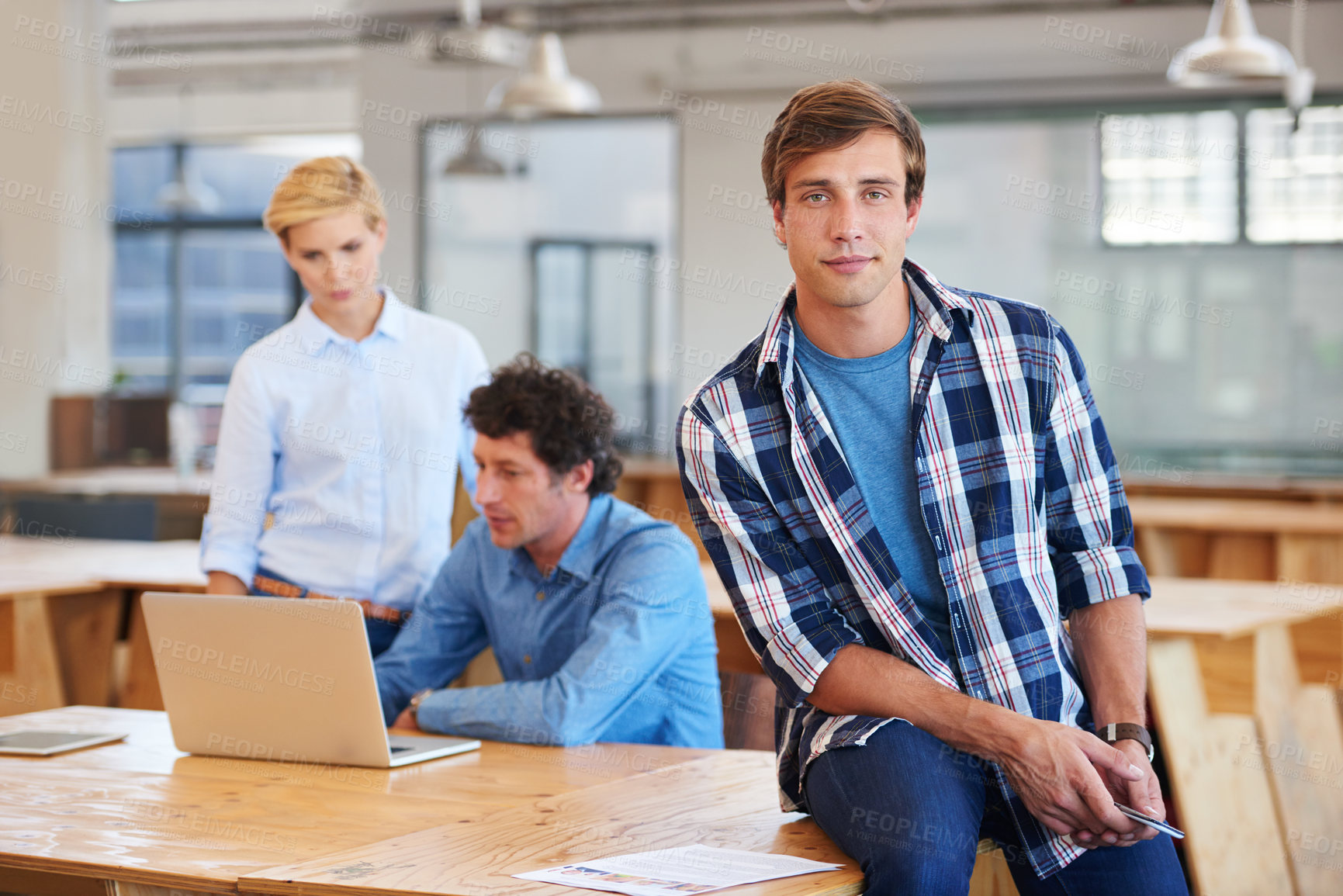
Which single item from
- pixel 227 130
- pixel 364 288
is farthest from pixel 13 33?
pixel 364 288

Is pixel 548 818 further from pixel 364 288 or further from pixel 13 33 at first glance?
pixel 13 33

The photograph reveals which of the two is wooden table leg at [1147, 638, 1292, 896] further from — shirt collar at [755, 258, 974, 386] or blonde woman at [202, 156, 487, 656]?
blonde woman at [202, 156, 487, 656]

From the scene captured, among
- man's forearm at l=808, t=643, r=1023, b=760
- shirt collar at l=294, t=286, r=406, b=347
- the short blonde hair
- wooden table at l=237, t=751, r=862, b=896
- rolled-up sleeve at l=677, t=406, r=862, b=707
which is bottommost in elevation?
wooden table at l=237, t=751, r=862, b=896

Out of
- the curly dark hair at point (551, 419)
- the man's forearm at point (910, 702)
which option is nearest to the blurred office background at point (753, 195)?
the curly dark hair at point (551, 419)

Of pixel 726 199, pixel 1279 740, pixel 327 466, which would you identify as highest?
pixel 726 199

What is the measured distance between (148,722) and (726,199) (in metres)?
6.40

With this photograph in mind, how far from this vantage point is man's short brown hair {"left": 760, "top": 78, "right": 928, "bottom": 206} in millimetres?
1662

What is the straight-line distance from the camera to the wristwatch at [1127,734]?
1610mm

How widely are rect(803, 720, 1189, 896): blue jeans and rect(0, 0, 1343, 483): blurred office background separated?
4.68 meters

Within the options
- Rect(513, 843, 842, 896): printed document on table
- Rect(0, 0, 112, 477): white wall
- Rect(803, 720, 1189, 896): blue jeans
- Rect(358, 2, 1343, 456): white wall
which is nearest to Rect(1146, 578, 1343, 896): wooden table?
Rect(803, 720, 1189, 896): blue jeans

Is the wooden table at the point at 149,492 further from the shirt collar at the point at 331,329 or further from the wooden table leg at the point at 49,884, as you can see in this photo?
the wooden table leg at the point at 49,884

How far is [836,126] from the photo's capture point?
5.45ft

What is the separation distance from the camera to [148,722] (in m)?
2.26

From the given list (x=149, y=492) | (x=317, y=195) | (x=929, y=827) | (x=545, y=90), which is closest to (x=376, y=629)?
(x=317, y=195)
